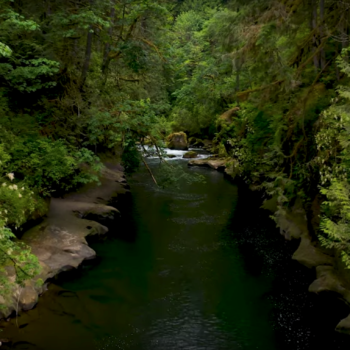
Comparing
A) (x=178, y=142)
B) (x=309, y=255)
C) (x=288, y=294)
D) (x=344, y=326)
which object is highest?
(x=178, y=142)

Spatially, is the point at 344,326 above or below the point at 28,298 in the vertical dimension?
below

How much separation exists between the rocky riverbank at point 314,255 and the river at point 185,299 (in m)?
0.28

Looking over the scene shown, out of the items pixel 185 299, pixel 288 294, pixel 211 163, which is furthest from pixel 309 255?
pixel 211 163

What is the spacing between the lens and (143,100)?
53.1ft

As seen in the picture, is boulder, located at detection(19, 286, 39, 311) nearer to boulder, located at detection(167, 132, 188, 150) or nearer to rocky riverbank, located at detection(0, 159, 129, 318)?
rocky riverbank, located at detection(0, 159, 129, 318)

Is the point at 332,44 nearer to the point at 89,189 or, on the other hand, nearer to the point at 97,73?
the point at 97,73

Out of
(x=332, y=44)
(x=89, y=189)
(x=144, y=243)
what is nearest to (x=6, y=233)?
(x=144, y=243)

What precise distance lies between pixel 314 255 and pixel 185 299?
4.45 metres

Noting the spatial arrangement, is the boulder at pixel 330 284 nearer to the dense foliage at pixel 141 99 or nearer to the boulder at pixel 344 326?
the boulder at pixel 344 326

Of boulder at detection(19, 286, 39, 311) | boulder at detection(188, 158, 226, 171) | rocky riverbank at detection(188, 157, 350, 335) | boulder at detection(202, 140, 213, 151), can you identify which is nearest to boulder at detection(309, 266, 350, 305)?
rocky riverbank at detection(188, 157, 350, 335)

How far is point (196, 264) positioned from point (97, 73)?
10510 millimetres

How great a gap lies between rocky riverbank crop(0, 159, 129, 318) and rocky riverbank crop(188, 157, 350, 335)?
21.1 ft

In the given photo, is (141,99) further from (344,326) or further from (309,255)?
(344,326)

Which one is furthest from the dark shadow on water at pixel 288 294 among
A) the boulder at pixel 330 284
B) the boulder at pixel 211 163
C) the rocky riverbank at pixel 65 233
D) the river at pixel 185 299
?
the boulder at pixel 211 163
